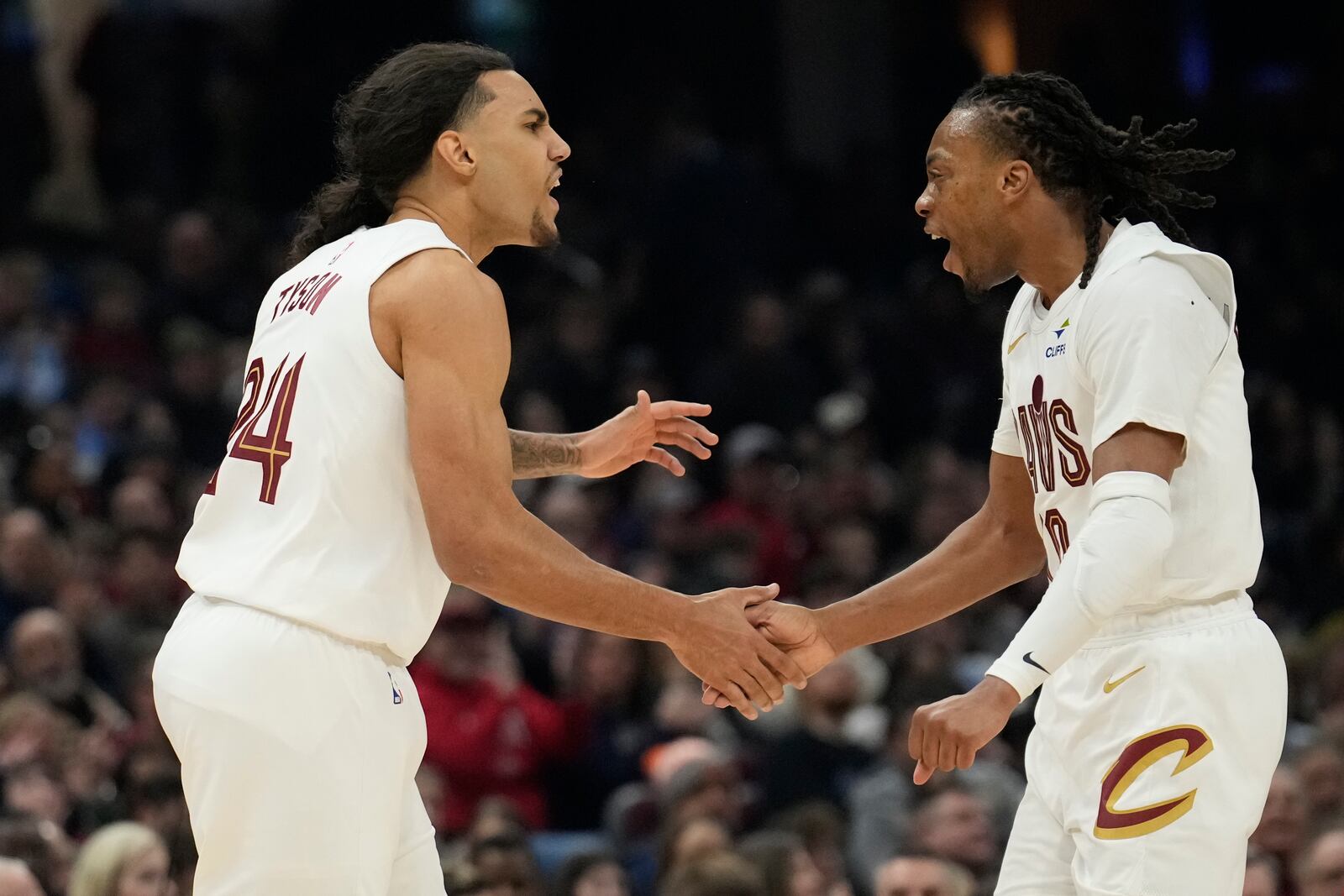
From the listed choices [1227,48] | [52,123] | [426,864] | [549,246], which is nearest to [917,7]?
[1227,48]

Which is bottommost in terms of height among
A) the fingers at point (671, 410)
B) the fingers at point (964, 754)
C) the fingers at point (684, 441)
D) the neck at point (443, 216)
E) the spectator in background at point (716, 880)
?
the spectator in background at point (716, 880)

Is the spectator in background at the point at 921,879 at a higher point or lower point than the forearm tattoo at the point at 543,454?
lower

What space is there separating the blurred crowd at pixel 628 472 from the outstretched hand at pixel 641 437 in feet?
6.00

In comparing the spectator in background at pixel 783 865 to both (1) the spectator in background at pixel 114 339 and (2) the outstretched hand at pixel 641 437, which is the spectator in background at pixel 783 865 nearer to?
(2) the outstretched hand at pixel 641 437

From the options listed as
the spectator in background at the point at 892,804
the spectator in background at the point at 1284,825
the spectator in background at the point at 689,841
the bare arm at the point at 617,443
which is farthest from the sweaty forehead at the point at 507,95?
the spectator in background at the point at 1284,825

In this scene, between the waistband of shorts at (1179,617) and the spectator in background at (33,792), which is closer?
the waistband of shorts at (1179,617)

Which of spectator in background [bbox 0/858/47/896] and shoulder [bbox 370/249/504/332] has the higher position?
shoulder [bbox 370/249/504/332]

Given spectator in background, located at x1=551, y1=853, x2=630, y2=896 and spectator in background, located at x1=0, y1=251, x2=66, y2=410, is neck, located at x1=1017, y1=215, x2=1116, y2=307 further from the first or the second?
spectator in background, located at x1=0, y1=251, x2=66, y2=410

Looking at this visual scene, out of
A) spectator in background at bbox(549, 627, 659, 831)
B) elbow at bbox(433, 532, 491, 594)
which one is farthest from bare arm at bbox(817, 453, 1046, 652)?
spectator in background at bbox(549, 627, 659, 831)

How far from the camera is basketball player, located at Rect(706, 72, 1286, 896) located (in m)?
3.88

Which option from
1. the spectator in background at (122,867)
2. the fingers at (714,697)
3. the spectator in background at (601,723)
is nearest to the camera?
the fingers at (714,697)

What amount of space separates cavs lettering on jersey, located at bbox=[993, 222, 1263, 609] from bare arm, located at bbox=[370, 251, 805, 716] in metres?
1.05

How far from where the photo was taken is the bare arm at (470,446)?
3887 millimetres

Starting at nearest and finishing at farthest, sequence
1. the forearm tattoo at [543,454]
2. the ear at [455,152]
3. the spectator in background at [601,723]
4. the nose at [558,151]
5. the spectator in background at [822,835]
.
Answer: the ear at [455,152] → the nose at [558,151] → the forearm tattoo at [543,454] → the spectator in background at [822,835] → the spectator in background at [601,723]
